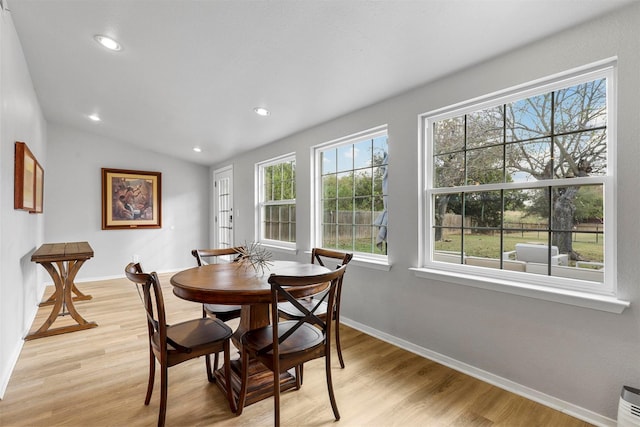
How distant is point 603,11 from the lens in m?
1.70

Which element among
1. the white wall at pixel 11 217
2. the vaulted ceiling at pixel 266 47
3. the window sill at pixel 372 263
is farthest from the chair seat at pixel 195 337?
the vaulted ceiling at pixel 266 47

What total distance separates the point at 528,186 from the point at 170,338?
240 centimetres

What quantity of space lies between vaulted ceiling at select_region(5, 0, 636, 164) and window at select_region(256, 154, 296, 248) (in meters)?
0.81

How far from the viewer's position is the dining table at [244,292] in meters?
1.74

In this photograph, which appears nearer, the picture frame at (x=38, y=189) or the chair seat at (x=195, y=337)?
the chair seat at (x=195, y=337)

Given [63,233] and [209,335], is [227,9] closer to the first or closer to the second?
[209,335]

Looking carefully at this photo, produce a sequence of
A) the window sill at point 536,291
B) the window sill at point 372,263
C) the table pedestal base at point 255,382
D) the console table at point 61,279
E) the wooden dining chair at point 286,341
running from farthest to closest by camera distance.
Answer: the console table at point 61,279, the window sill at point 372,263, the table pedestal base at point 255,382, the window sill at point 536,291, the wooden dining chair at point 286,341

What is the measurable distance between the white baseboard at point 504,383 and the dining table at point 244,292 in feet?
3.52

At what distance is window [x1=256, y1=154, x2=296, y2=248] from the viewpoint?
4375mm

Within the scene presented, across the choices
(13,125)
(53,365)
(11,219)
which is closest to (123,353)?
(53,365)

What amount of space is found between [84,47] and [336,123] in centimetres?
234

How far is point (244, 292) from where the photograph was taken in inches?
67.6

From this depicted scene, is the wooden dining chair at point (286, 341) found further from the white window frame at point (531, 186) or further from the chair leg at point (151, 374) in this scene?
the white window frame at point (531, 186)

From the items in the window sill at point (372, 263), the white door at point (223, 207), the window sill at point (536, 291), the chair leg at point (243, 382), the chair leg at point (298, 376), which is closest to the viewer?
the window sill at point (536, 291)
